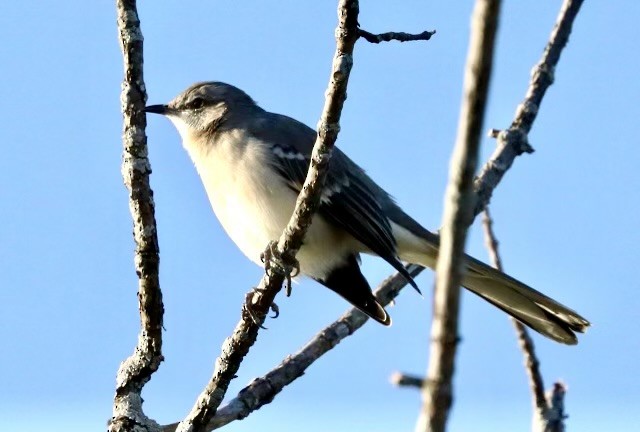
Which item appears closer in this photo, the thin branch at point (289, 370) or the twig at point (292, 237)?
the twig at point (292, 237)

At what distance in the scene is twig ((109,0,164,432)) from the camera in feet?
15.5

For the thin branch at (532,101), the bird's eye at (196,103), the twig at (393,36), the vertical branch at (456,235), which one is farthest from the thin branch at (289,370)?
the vertical branch at (456,235)

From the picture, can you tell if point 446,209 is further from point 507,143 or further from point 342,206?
point 507,143

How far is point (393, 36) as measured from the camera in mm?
4070

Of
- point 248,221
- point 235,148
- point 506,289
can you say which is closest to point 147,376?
point 248,221

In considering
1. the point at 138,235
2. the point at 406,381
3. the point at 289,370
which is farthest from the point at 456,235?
the point at 289,370

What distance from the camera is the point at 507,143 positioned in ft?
23.1

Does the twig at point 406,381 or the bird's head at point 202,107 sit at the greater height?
the bird's head at point 202,107

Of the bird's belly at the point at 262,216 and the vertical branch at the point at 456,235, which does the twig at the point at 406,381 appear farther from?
the bird's belly at the point at 262,216

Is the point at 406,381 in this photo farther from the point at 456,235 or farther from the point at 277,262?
the point at 277,262

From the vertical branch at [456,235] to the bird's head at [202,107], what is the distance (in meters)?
5.77

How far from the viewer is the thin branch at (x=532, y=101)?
698 cm

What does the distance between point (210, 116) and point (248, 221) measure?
60.2 inches

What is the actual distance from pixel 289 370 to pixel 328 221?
1.29 m
